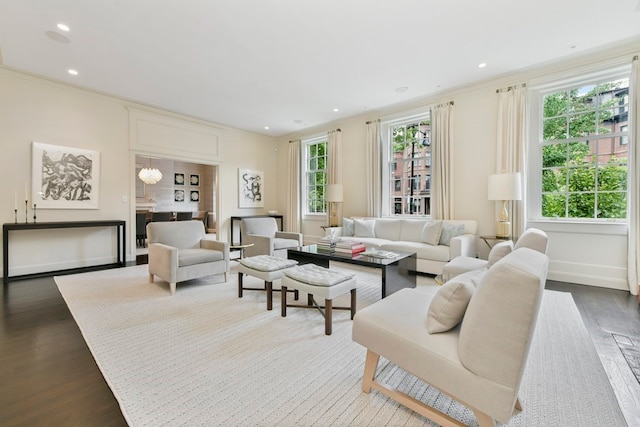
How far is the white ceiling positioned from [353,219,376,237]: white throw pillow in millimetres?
2305

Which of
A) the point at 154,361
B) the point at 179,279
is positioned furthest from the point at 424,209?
the point at 154,361

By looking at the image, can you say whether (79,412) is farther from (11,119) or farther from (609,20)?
(609,20)

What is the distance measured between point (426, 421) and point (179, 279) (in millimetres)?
2963

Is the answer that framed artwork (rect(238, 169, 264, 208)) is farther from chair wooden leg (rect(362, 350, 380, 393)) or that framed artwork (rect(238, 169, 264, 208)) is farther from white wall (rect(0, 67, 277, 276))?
chair wooden leg (rect(362, 350, 380, 393))

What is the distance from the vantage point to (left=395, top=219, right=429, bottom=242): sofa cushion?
15.2ft

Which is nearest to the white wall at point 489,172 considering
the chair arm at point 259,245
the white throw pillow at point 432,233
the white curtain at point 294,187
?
the white throw pillow at point 432,233

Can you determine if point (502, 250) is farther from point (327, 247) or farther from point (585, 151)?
point (585, 151)

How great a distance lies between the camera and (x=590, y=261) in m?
3.65

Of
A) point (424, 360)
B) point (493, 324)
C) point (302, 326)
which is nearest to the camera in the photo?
point (493, 324)

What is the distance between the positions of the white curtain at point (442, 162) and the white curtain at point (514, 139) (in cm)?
74

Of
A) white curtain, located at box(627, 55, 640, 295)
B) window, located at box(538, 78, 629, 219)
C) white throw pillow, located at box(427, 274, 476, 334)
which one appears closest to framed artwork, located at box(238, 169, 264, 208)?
window, located at box(538, 78, 629, 219)

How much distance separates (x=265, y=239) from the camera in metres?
4.43

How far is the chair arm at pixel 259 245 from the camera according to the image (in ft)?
14.4

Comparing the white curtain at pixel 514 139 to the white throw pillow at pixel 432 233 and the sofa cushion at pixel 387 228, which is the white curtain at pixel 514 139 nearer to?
the white throw pillow at pixel 432 233
